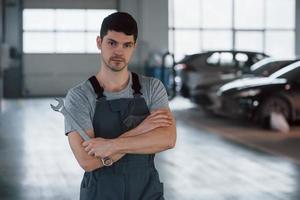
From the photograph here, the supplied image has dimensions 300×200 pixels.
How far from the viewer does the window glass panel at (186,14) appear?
76.8 feet

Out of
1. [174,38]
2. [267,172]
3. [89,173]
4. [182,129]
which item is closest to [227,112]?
[182,129]

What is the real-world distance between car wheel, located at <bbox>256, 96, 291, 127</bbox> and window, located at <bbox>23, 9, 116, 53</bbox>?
12073 mm

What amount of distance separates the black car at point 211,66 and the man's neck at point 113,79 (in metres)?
12.6

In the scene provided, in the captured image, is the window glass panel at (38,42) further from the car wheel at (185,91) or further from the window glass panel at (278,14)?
the window glass panel at (278,14)

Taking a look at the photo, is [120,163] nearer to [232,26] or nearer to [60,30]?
[60,30]

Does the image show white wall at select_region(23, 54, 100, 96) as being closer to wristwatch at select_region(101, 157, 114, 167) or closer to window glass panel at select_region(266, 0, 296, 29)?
window glass panel at select_region(266, 0, 296, 29)

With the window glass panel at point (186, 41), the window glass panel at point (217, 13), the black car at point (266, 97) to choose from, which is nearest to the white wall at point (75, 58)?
the window glass panel at point (186, 41)

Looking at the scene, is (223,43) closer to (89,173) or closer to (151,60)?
(151,60)

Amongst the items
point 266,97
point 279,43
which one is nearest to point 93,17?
point 279,43

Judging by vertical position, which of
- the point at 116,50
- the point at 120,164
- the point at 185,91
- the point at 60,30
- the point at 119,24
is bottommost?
the point at 185,91

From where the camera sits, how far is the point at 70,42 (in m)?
23.3

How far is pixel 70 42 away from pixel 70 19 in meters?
0.87

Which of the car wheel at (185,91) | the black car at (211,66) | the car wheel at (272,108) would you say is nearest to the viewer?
the car wheel at (272,108)

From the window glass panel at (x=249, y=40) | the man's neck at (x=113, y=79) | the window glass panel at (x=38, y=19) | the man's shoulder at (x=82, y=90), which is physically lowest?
the man's shoulder at (x=82, y=90)
